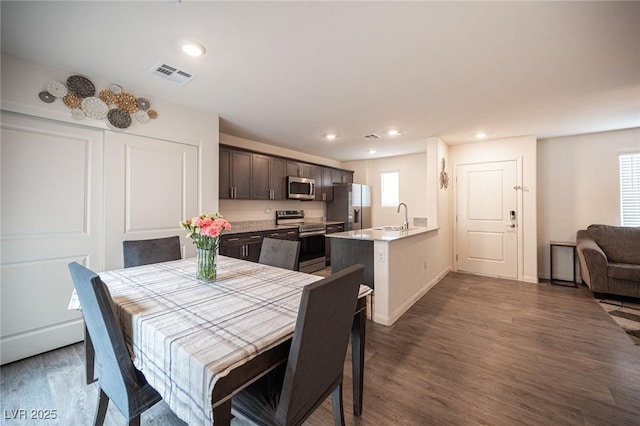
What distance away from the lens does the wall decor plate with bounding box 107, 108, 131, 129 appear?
2477 mm

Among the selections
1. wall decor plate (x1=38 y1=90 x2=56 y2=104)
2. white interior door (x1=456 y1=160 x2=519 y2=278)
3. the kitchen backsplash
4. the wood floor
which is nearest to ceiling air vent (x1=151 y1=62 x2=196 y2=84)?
wall decor plate (x1=38 y1=90 x2=56 y2=104)

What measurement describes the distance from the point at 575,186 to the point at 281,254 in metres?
5.02

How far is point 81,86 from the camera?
232 cm

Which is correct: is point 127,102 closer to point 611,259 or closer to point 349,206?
point 349,206

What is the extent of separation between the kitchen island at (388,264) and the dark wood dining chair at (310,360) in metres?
1.74

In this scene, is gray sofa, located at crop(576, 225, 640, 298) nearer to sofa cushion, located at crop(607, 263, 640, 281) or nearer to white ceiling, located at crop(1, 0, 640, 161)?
sofa cushion, located at crop(607, 263, 640, 281)

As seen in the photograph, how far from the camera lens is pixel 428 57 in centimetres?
201

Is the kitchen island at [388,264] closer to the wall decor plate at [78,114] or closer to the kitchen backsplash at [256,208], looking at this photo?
the kitchen backsplash at [256,208]

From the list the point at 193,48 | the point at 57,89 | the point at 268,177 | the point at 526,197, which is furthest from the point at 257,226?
the point at 526,197

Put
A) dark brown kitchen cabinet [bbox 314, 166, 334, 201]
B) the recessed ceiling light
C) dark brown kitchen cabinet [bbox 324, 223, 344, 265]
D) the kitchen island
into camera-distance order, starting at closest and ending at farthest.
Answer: the recessed ceiling light → the kitchen island → dark brown kitchen cabinet [bbox 324, 223, 344, 265] → dark brown kitchen cabinet [bbox 314, 166, 334, 201]

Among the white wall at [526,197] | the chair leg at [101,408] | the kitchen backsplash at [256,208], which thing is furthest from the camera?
the kitchen backsplash at [256,208]

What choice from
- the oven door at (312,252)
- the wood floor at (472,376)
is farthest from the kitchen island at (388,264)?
the oven door at (312,252)

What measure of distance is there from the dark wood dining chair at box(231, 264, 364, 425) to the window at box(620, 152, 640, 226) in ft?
17.1

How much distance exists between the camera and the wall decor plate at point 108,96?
95.8 inches
